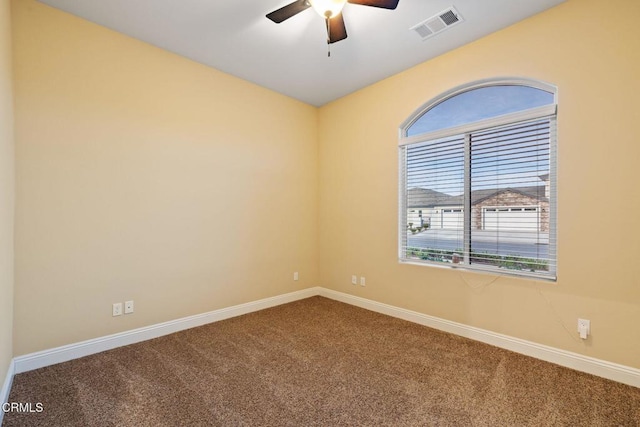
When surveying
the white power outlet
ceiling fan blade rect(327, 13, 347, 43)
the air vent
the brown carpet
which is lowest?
the brown carpet

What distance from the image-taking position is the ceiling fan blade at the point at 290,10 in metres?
2.06

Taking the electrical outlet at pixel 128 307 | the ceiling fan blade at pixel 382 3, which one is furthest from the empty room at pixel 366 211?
the ceiling fan blade at pixel 382 3

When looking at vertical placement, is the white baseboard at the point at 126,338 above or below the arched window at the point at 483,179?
below

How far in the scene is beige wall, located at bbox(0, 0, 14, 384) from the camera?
1.87 m

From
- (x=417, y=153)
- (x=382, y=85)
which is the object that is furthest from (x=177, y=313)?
(x=382, y=85)

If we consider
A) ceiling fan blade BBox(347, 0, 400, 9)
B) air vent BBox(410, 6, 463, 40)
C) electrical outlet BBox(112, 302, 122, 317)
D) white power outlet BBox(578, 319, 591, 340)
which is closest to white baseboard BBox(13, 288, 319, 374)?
electrical outlet BBox(112, 302, 122, 317)

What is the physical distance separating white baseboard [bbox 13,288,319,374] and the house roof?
Answer: 2248 mm

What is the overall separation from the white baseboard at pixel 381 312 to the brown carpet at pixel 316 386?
0.25ft

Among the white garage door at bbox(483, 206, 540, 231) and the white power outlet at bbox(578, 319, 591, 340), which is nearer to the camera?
the white power outlet at bbox(578, 319, 591, 340)

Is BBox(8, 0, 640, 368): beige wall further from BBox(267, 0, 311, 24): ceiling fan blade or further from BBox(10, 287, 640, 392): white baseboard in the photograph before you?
BBox(267, 0, 311, 24): ceiling fan blade

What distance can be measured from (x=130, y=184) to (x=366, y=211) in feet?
8.75

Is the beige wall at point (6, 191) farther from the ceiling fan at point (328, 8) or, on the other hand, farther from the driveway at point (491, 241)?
the driveway at point (491, 241)

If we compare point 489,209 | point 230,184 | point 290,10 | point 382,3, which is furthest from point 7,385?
point 489,209

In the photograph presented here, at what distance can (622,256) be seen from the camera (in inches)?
84.4
